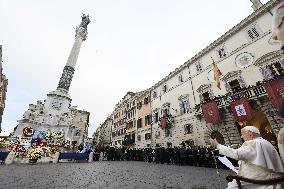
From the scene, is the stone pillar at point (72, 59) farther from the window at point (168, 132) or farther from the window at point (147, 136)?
the window at point (168, 132)

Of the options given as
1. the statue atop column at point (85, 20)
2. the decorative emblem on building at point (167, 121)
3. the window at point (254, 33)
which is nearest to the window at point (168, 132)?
the decorative emblem on building at point (167, 121)

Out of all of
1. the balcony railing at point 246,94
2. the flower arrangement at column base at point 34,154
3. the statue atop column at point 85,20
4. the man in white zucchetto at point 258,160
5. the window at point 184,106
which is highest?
the statue atop column at point 85,20

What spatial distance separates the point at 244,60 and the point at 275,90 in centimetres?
525

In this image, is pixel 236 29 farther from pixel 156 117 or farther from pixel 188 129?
pixel 156 117

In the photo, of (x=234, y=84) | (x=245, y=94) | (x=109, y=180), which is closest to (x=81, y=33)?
(x=234, y=84)

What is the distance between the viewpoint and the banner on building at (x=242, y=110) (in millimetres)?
14527

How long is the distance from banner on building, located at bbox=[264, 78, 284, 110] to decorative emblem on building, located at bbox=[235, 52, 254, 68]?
4060mm

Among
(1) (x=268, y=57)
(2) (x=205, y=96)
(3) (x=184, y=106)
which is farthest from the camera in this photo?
(3) (x=184, y=106)

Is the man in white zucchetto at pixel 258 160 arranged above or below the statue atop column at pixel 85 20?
below

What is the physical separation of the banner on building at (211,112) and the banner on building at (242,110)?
2.02 meters

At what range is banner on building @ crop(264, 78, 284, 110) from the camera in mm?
12766

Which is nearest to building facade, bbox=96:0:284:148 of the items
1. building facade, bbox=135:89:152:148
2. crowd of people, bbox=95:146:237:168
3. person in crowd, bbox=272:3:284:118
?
building facade, bbox=135:89:152:148

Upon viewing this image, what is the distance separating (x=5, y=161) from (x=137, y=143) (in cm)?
2128

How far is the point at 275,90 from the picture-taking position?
1304 centimetres
